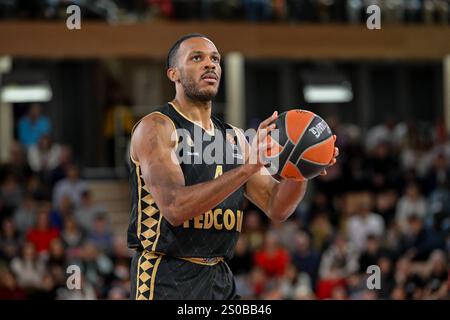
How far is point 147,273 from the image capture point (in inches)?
215

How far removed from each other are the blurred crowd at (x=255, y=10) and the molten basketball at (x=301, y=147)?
12717mm

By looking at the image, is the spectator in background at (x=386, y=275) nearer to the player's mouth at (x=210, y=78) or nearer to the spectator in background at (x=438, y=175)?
the spectator in background at (x=438, y=175)

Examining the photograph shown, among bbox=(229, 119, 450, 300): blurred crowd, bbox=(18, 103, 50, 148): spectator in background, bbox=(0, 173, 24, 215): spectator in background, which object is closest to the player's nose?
bbox=(229, 119, 450, 300): blurred crowd

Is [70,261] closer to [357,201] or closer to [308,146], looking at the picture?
[357,201]

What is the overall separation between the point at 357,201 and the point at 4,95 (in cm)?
699

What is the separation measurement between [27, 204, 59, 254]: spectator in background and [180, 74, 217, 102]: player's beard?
8.92 metres

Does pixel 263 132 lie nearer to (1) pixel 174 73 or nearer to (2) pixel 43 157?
(1) pixel 174 73

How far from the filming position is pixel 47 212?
585 inches

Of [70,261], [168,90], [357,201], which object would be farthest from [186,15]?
[70,261]

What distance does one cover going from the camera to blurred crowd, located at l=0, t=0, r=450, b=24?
59.0 feet

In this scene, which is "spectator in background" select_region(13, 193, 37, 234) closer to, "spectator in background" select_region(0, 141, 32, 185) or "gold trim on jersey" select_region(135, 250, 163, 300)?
"spectator in background" select_region(0, 141, 32, 185)

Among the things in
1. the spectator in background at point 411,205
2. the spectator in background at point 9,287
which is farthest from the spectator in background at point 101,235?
the spectator in background at point 411,205

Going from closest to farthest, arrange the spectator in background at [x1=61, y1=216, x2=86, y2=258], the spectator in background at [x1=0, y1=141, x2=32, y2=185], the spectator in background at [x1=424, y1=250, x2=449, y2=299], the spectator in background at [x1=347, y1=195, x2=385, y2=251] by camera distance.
Result: 1. the spectator in background at [x1=424, y1=250, x2=449, y2=299]
2. the spectator in background at [x1=61, y1=216, x2=86, y2=258]
3. the spectator in background at [x1=347, y1=195, x2=385, y2=251]
4. the spectator in background at [x1=0, y1=141, x2=32, y2=185]

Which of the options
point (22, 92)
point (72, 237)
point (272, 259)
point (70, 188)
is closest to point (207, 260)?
point (272, 259)
